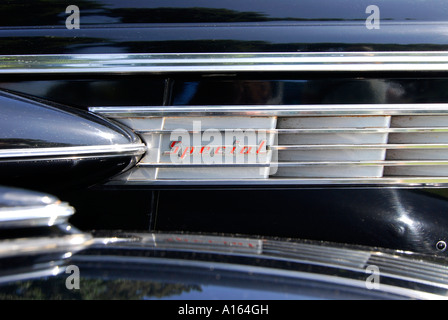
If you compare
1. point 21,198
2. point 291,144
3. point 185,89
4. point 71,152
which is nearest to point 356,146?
point 291,144

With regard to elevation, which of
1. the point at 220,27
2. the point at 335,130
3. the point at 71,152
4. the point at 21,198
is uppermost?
the point at 220,27

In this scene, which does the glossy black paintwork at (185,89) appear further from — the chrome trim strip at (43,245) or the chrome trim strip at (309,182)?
the chrome trim strip at (43,245)

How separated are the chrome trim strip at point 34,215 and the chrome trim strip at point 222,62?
1.23 feet

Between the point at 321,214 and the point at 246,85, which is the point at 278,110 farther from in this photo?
the point at 321,214

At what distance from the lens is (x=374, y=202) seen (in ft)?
4.34

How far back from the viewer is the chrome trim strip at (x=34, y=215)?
1.06 m

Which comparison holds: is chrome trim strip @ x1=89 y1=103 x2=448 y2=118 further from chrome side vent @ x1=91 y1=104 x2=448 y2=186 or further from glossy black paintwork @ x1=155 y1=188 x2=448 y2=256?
glossy black paintwork @ x1=155 y1=188 x2=448 y2=256

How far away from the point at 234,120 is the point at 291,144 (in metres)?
0.17

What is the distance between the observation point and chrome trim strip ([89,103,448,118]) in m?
1.25

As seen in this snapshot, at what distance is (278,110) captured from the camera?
49.6 inches

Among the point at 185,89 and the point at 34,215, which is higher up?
the point at 185,89

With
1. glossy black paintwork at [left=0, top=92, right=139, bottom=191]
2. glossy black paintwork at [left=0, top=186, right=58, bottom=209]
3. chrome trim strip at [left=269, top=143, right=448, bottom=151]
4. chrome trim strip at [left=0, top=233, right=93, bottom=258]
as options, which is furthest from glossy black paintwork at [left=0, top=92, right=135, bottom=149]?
chrome trim strip at [left=269, top=143, right=448, bottom=151]

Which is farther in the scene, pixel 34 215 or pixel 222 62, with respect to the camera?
pixel 222 62
